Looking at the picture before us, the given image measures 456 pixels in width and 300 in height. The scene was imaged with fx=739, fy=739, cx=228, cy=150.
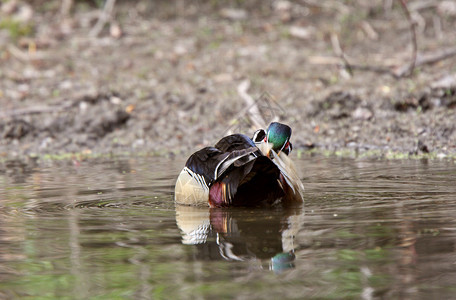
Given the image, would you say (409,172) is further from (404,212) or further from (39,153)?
(39,153)

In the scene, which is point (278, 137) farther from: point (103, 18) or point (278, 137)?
point (103, 18)

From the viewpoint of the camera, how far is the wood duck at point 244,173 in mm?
4535

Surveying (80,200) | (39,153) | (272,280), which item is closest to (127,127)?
(39,153)

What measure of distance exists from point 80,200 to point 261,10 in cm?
1004

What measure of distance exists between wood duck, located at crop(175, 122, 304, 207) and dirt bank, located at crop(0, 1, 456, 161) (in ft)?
11.9

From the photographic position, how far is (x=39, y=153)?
9.83m

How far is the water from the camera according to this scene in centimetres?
294

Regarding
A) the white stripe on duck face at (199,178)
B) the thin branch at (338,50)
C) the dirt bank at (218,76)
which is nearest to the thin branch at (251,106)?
the dirt bank at (218,76)

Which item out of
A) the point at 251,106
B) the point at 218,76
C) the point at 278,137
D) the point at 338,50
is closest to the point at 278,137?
the point at 278,137

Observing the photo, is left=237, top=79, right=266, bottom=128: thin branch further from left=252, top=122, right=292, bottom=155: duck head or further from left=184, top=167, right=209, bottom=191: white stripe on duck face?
left=252, top=122, right=292, bottom=155: duck head

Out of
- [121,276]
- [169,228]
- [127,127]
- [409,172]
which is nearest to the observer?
[121,276]

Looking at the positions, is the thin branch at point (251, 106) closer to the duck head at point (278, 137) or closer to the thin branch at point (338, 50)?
the thin branch at point (338, 50)

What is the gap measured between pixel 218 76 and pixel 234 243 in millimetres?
8301

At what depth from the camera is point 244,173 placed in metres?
4.54
